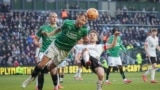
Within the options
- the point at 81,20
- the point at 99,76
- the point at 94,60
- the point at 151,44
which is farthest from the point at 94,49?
the point at 151,44

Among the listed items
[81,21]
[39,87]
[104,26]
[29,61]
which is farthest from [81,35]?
[104,26]

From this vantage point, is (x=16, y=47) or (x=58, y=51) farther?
(x=16, y=47)

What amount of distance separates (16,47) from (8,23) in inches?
178

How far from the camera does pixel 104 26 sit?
5062cm

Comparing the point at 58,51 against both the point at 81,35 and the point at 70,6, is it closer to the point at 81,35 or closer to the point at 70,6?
the point at 81,35

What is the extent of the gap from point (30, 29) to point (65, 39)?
30.9m

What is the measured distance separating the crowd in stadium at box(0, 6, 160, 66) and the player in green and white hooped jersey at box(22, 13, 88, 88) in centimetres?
2416

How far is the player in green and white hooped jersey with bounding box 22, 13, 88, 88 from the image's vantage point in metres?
15.3

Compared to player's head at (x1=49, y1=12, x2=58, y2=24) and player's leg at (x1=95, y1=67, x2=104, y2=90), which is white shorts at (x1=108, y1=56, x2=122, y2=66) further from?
player's leg at (x1=95, y1=67, x2=104, y2=90)

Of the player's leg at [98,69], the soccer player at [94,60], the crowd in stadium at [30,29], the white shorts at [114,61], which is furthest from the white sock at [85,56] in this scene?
the crowd in stadium at [30,29]

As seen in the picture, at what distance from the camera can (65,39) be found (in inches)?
610

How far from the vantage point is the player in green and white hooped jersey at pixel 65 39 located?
15312 millimetres

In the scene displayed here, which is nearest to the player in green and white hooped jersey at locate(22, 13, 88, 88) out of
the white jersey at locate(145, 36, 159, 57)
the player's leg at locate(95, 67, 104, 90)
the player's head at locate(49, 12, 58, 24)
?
the player's leg at locate(95, 67, 104, 90)

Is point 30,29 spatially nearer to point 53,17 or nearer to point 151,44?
point 151,44
